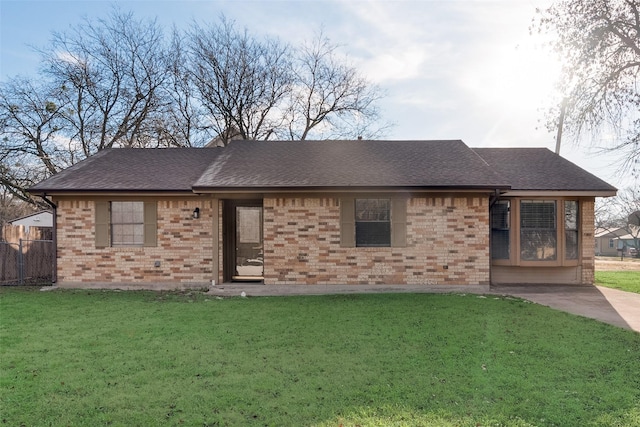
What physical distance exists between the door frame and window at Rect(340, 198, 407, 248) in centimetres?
255

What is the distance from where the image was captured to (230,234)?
11664 mm

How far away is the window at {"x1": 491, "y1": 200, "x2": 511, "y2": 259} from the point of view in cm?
1109

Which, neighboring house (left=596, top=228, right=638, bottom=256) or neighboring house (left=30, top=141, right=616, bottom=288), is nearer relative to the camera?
neighboring house (left=30, top=141, right=616, bottom=288)

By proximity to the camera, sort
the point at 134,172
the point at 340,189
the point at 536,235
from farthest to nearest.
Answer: the point at 134,172 → the point at 536,235 → the point at 340,189

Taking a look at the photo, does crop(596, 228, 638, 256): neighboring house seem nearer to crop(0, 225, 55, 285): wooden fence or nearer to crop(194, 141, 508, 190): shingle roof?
crop(194, 141, 508, 190): shingle roof

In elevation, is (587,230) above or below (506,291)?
above

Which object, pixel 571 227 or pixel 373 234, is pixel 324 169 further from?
pixel 571 227

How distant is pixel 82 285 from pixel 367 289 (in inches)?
288

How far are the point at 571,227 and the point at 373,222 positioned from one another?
17.8ft

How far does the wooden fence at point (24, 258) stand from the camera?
1216cm

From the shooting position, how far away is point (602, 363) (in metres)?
4.92

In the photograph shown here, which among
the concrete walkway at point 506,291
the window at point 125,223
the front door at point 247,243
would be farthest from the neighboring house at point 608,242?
the window at point 125,223

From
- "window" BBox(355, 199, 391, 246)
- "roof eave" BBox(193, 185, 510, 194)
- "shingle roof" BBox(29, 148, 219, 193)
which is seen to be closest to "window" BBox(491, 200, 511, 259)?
"roof eave" BBox(193, 185, 510, 194)

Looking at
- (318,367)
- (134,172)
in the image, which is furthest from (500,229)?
(134,172)
